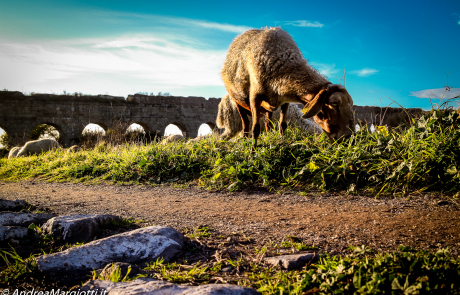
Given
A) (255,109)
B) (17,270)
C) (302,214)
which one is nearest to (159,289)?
(17,270)

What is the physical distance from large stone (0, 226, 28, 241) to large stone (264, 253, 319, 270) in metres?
1.94

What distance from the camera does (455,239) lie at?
1924mm

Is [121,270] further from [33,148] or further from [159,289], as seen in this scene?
[33,148]

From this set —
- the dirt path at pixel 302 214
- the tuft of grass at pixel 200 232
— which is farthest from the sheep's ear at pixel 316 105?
the tuft of grass at pixel 200 232

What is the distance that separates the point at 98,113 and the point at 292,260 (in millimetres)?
18169

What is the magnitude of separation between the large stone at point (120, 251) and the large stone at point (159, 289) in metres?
0.34

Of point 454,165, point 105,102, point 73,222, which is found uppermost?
point 105,102

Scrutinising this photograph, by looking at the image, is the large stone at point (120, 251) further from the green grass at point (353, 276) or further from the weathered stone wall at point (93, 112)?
the weathered stone wall at point (93, 112)

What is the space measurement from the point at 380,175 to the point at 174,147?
14.1ft

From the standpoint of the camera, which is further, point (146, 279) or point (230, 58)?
point (230, 58)

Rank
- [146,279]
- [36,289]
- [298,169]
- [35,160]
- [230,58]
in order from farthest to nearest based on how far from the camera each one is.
A: [35,160] < [230,58] < [298,169] < [36,289] < [146,279]

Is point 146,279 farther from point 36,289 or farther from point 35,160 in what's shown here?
point 35,160

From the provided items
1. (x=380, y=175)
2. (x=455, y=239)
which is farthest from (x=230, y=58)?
(x=455, y=239)

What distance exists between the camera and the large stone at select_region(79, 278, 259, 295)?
3.93 ft
